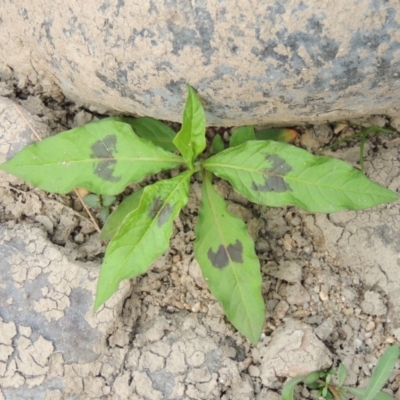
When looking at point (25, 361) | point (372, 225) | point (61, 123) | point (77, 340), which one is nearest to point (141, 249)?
point (77, 340)

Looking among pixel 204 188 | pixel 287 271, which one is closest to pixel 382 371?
pixel 287 271

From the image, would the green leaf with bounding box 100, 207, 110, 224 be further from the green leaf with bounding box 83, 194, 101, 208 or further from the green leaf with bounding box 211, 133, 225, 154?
the green leaf with bounding box 211, 133, 225, 154

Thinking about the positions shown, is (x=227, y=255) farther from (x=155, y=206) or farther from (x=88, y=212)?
(x=88, y=212)

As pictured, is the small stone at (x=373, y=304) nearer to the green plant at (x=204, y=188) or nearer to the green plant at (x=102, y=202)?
the green plant at (x=204, y=188)

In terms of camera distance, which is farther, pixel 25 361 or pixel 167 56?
pixel 25 361

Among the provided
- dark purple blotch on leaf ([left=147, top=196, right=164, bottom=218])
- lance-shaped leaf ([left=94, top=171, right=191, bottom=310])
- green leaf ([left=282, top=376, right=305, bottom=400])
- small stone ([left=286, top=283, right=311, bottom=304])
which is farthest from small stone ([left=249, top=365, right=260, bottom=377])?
dark purple blotch on leaf ([left=147, top=196, right=164, bottom=218])

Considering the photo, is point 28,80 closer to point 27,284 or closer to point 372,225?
point 27,284
